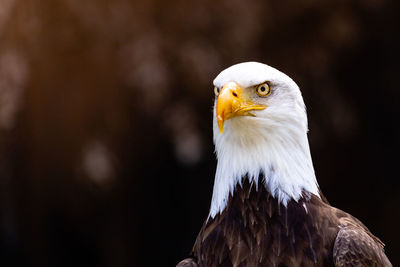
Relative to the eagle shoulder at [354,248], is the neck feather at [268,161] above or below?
above

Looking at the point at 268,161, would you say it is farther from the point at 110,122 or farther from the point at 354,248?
the point at 110,122

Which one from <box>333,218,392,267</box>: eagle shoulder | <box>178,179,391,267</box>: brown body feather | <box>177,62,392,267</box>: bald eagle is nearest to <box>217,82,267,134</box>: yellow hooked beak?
<box>177,62,392,267</box>: bald eagle

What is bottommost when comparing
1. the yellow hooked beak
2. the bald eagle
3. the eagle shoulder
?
the eagle shoulder

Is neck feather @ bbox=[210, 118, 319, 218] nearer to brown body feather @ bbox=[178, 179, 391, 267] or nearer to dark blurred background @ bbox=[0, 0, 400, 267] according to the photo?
brown body feather @ bbox=[178, 179, 391, 267]

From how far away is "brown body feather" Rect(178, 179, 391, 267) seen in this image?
2.42 metres

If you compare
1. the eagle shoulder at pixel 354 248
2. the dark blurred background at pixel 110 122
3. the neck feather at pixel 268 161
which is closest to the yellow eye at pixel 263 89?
the neck feather at pixel 268 161

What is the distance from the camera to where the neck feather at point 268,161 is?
254 cm

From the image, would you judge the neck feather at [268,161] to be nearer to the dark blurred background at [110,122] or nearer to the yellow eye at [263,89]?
the yellow eye at [263,89]

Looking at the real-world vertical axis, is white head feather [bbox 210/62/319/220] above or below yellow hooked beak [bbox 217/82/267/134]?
below

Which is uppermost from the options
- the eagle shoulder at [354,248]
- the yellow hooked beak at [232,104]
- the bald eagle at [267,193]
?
the yellow hooked beak at [232,104]

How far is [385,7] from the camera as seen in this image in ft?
15.9

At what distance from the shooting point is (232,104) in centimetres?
244

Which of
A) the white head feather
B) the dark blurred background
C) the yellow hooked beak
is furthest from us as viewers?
the dark blurred background

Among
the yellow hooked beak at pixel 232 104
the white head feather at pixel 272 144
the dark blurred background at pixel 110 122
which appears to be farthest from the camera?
the dark blurred background at pixel 110 122
